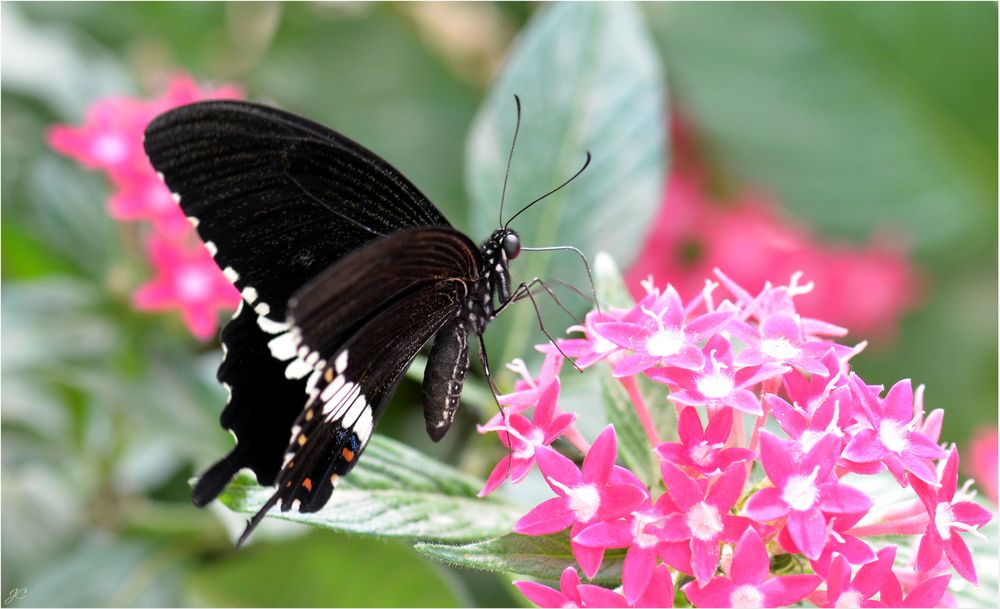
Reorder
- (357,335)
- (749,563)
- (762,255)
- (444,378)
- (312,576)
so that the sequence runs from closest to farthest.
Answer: (749,563) < (357,335) < (444,378) < (312,576) < (762,255)

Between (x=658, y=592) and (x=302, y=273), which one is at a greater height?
(x=302, y=273)

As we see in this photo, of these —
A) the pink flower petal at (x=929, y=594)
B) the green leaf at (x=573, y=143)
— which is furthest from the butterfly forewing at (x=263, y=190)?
the pink flower petal at (x=929, y=594)

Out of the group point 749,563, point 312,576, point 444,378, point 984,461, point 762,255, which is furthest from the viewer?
point 762,255

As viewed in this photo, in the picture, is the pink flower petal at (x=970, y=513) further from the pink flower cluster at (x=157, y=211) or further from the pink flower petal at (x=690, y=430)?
the pink flower cluster at (x=157, y=211)

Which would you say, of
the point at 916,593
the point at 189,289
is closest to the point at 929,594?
the point at 916,593

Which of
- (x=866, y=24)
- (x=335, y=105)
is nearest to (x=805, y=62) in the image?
(x=866, y=24)

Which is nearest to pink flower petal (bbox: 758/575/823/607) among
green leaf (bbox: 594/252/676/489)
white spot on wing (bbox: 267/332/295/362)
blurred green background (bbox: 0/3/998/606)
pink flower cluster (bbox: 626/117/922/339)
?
green leaf (bbox: 594/252/676/489)

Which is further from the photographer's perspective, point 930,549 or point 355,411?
point 355,411

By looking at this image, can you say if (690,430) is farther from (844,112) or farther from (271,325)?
(844,112)
